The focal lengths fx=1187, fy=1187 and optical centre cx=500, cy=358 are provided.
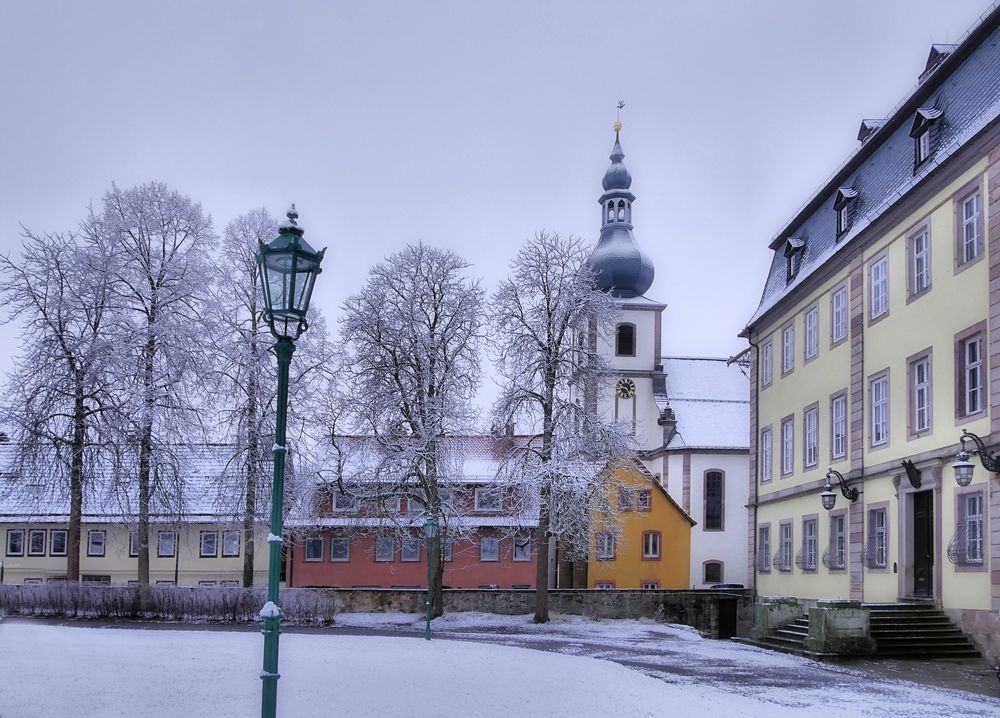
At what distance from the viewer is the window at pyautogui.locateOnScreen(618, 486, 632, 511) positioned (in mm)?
40156

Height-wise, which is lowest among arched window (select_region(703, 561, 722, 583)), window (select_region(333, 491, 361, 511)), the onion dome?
arched window (select_region(703, 561, 722, 583))

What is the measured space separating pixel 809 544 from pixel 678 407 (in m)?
A: 32.0

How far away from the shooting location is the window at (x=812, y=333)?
107 ft

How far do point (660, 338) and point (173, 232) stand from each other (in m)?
33.9

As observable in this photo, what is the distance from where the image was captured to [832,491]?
30234 millimetres

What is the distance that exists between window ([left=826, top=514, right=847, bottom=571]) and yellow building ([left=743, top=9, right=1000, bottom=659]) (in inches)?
2.0

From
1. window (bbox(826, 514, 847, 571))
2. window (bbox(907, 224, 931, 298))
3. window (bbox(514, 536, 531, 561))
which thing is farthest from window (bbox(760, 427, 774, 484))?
window (bbox(514, 536, 531, 561))

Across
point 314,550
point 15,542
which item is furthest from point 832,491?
point 15,542

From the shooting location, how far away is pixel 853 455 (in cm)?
2933

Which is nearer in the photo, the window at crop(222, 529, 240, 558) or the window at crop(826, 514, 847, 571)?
the window at crop(826, 514, 847, 571)

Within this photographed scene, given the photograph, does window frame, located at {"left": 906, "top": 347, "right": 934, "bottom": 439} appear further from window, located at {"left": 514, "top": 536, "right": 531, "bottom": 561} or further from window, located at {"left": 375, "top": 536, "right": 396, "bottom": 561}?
window, located at {"left": 375, "top": 536, "right": 396, "bottom": 561}

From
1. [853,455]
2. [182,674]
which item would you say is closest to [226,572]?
[853,455]

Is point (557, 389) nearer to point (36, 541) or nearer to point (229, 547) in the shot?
point (229, 547)

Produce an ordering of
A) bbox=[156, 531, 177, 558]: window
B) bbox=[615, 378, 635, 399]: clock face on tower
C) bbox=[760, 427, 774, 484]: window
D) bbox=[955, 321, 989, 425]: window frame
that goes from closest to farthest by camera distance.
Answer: bbox=[955, 321, 989, 425]: window frame < bbox=[760, 427, 774, 484]: window < bbox=[156, 531, 177, 558]: window < bbox=[615, 378, 635, 399]: clock face on tower
